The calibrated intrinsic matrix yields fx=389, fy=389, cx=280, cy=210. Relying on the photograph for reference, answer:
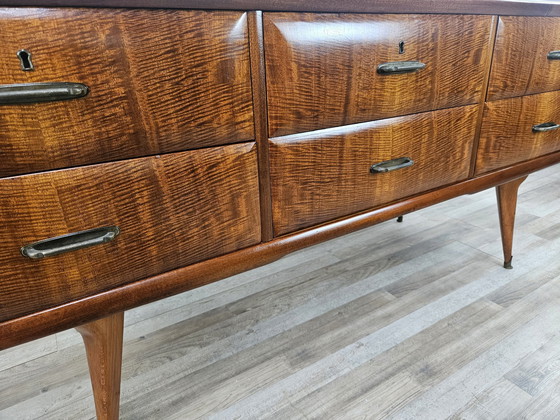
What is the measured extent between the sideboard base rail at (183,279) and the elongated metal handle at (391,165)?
0.07 metres

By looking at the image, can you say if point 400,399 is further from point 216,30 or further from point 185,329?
point 216,30

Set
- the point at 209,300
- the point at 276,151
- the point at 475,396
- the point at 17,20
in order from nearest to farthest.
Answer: the point at 17,20 < the point at 276,151 < the point at 475,396 < the point at 209,300

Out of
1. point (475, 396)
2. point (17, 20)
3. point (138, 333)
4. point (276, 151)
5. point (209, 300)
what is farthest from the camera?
point (209, 300)

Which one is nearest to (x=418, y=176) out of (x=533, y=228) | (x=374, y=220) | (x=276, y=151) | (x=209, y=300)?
(x=374, y=220)

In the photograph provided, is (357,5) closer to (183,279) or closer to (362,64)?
(362,64)

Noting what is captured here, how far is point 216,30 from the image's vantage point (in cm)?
42

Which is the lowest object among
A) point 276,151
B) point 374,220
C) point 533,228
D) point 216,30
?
point 533,228

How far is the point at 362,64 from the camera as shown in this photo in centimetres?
53

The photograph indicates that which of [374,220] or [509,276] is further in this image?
[509,276]

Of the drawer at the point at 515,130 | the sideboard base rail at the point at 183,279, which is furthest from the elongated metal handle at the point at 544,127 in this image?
the sideboard base rail at the point at 183,279

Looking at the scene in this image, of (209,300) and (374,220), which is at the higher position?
(374,220)

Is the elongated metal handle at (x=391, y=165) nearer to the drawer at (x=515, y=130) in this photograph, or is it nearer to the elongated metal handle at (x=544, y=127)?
the drawer at (x=515, y=130)

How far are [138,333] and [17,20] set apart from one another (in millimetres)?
641

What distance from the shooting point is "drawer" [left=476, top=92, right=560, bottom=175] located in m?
0.72
